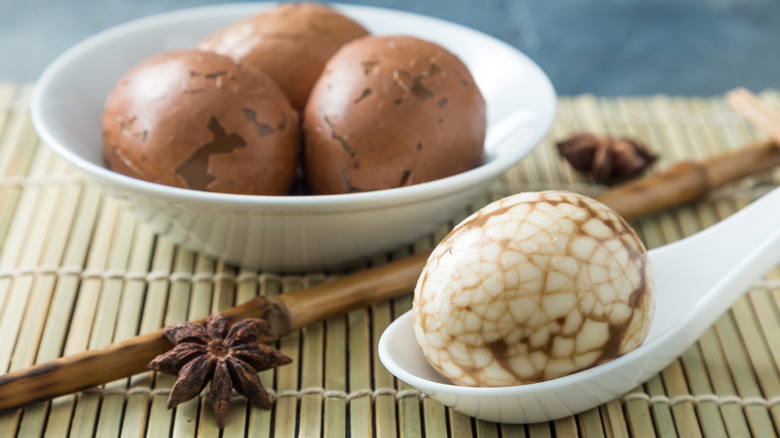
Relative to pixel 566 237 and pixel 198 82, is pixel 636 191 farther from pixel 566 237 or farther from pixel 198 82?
pixel 198 82

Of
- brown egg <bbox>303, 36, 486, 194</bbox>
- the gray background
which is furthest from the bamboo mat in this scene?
the gray background

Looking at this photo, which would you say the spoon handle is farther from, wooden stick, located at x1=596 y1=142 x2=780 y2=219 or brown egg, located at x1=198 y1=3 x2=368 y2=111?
brown egg, located at x1=198 y1=3 x2=368 y2=111

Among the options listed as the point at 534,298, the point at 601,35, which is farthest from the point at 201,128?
the point at 601,35

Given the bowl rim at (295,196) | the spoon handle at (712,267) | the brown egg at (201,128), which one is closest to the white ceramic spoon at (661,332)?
the spoon handle at (712,267)

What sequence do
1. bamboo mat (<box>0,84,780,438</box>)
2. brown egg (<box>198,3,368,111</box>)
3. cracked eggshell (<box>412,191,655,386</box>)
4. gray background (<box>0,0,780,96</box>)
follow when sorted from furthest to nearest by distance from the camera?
gray background (<box>0,0,780,96</box>)
brown egg (<box>198,3,368,111</box>)
bamboo mat (<box>0,84,780,438</box>)
cracked eggshell (<box>412,191,655,386</box>)

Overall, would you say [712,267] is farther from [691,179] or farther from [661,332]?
[691,179]

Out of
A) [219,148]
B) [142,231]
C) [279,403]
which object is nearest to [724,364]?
[279,403]
